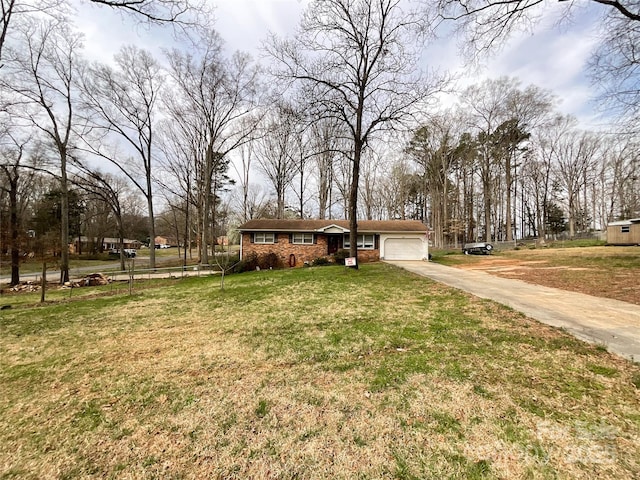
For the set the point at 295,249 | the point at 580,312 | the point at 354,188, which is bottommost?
the point at 580,312

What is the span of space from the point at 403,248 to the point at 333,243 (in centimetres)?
518

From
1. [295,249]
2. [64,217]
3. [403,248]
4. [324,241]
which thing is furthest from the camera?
[403,248]

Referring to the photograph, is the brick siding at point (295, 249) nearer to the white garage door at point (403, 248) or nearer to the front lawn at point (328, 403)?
the white garage door at point (403, 248)

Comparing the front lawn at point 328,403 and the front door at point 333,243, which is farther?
the front door at point 333,243

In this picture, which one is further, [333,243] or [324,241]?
[333,243]

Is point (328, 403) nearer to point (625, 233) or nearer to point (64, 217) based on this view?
point (64, 217)

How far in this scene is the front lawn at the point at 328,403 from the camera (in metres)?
2.10

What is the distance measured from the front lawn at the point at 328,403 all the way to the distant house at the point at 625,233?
2566 cm

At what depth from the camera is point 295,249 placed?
1942 centimetres

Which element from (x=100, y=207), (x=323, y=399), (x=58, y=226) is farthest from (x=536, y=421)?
(x=100, y=207)

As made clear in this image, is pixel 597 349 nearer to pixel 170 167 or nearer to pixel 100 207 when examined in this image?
pixel 170 167

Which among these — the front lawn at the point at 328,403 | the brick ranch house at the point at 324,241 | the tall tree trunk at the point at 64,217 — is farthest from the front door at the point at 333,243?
the tall tree trunk at the point at 64,217

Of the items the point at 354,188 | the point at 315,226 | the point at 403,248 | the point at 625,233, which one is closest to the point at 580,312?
the point at 354,188

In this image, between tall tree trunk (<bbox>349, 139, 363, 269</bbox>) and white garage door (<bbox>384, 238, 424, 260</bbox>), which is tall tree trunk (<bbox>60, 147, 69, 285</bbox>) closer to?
tall tree trunk (<bbox>349, 139, 363, 269</bbox>)
